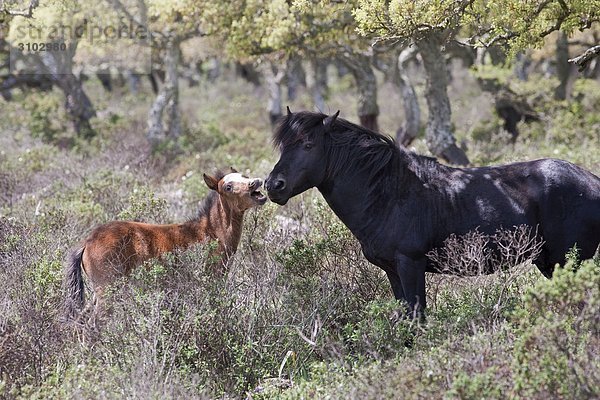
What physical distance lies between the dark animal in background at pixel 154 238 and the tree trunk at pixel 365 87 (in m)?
10.1

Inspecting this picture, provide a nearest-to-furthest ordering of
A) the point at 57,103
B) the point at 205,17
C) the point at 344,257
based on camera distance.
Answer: the point at 344,257
the point at 205,17
the point at 57,103

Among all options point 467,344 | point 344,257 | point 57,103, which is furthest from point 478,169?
point 57,103

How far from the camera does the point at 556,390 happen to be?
4359 millimetres

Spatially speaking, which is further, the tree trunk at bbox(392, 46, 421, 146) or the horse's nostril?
the tree trunk at bbox(392, 46, 421, 146)

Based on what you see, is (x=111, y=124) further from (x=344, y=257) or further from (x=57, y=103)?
(x=344, y=257)

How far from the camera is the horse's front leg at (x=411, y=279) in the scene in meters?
6.06

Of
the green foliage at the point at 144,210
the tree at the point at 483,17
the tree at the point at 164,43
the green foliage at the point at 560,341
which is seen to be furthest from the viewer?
the tree at the point at 164,43

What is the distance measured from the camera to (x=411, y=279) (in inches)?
239

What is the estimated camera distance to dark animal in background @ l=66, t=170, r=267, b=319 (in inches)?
263

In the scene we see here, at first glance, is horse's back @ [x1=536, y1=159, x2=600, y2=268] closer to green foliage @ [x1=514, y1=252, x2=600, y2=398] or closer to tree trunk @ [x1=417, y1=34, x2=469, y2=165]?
green foliage @ [x1=514, y1=252, x2=600, y2=398]

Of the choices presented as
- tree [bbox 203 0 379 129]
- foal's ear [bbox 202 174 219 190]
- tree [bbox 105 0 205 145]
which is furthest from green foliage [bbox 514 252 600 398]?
tree [bbox 105 0 205 145]

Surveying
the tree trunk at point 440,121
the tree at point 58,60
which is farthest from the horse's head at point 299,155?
the tree at point 58,60

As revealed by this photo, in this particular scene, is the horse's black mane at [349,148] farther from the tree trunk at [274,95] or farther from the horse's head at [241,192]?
the tree trunk at [274,95]

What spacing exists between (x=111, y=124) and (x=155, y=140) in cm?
321
